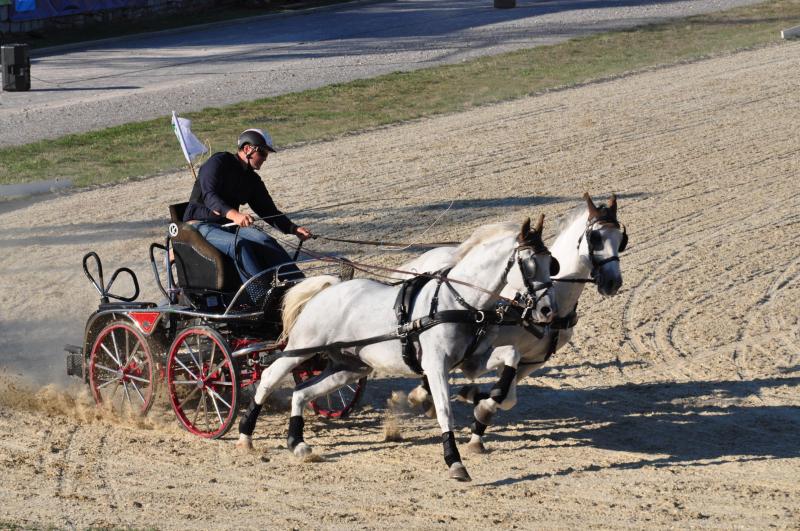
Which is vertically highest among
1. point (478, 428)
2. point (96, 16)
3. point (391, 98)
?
point (96, 16)

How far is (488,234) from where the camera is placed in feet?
25.2

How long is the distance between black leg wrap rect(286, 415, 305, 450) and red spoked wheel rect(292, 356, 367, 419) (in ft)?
2.21

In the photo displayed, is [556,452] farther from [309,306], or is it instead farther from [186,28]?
[186,28]

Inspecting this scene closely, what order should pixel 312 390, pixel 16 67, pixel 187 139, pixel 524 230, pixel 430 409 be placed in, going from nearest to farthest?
pixel 524 230 < pixel 312 390 < pixel 430 409 < pixel 187 139 < pixel 16 67

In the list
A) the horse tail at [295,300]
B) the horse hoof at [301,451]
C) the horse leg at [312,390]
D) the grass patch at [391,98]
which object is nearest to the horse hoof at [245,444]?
the horse leg at [312,390]

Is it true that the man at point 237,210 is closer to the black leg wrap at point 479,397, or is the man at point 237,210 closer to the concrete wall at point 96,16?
the black leg wrap at point 479,397

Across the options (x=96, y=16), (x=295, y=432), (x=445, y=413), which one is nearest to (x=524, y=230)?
(x=445, y=413)

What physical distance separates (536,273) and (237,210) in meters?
2.44

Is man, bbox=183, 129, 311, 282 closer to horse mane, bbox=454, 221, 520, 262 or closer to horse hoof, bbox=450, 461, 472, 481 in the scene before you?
horse mane, bbox=454, 221, 520, 262

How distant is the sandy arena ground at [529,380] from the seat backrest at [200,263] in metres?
1.05

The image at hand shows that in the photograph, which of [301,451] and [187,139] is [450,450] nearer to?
[301,451]

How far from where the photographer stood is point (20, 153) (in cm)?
1795

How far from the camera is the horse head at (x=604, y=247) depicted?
7.68 m

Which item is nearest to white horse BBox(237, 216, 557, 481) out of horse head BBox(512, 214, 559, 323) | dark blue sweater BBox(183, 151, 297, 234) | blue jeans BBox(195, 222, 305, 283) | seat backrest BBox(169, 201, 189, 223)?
horse head BBox(512, 214, 559, 323)
